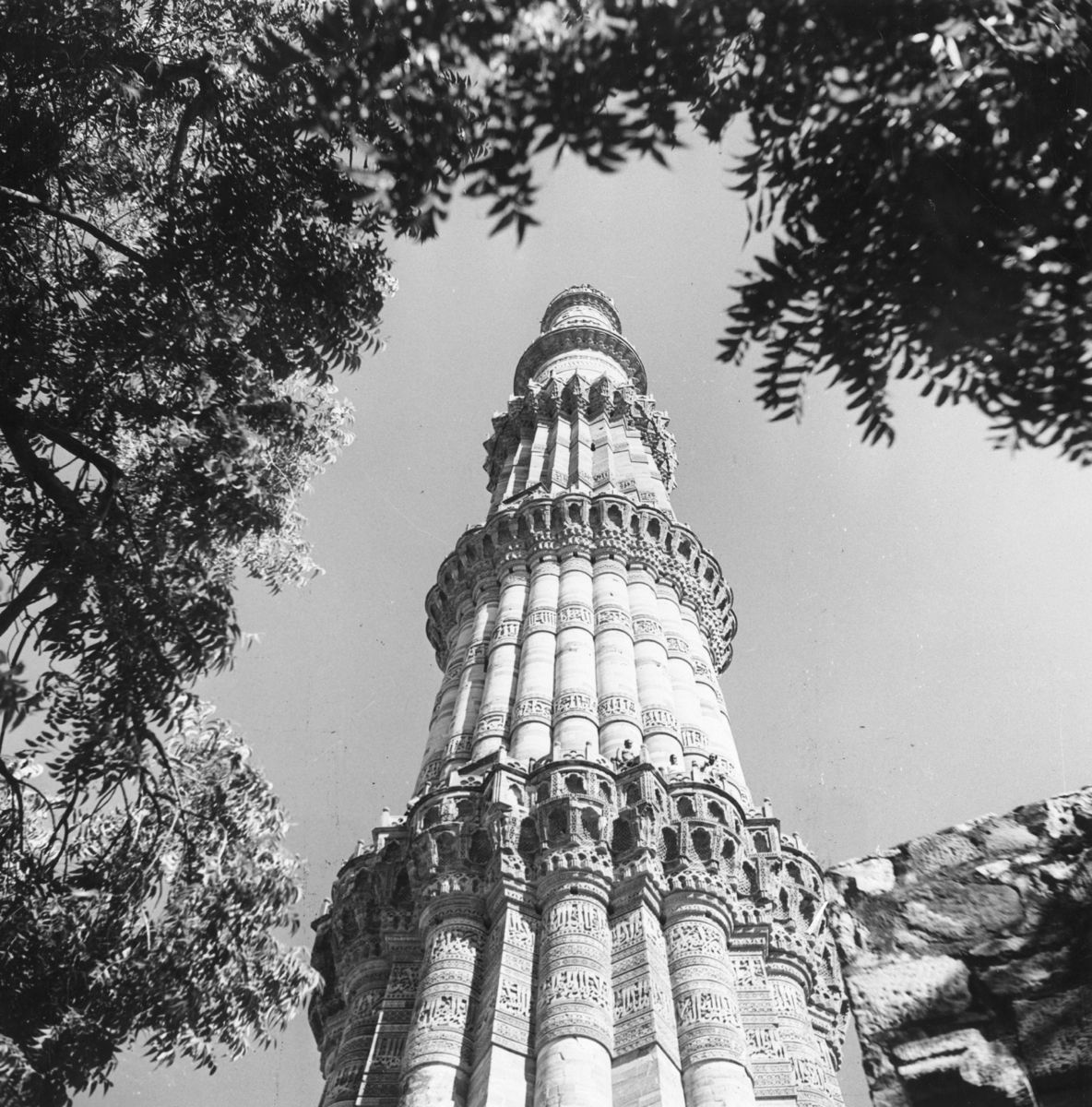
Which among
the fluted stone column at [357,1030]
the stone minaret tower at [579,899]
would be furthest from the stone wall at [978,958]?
the fluted stone column at [357,1030]

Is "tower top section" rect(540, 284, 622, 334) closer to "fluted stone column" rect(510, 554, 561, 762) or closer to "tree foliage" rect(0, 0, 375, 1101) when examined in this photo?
"fluted stone column" rect(510, 554, 561, 762)

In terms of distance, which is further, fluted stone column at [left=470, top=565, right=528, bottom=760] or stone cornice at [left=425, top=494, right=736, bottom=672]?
stone cornice at [left=425, top=494, right=736, bottom=672]

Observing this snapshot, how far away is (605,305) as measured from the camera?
36719mm

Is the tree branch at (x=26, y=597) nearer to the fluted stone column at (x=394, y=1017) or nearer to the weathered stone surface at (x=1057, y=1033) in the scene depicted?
the weathered stone surface at (x=1057, y=1033)

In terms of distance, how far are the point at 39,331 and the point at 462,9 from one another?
455 cm

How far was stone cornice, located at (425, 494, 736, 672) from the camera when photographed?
20.7 metres

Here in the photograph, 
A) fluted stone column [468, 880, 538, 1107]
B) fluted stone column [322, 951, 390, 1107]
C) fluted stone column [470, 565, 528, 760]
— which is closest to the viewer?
fluted stone column [468, 880, 538, 1107]

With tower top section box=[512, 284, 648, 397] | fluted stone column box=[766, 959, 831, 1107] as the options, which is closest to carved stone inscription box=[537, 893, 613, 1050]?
fluted stone column box=[766, 959, 831, 1107]

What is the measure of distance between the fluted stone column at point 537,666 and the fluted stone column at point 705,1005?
136 inches

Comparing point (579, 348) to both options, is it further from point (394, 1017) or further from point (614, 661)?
point (394, 1017)

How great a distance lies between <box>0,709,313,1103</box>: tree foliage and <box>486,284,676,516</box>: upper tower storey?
47.8 ft

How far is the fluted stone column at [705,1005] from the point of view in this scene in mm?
10258

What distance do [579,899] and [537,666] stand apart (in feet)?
18.7

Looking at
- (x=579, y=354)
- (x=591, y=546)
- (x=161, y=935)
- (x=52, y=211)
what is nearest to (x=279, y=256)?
(x=52, y=211)
